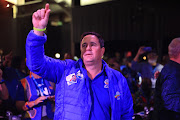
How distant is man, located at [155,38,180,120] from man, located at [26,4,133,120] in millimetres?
702

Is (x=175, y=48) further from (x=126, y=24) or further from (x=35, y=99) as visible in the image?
(x=126, y=24)

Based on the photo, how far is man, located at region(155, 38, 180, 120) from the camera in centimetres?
229

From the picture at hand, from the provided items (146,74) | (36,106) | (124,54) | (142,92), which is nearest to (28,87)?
(36,106)

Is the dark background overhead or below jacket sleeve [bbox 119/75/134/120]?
overhead

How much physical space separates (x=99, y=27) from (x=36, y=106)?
248 inches

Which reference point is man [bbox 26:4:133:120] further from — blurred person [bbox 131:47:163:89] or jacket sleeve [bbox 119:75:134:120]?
blurred person [bbox 131:47:163:89]

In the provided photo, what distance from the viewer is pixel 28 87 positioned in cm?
246

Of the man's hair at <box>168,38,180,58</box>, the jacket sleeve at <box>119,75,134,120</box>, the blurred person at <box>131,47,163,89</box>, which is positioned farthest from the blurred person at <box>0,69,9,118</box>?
the blurred person at <box>131,47,163,89</box>

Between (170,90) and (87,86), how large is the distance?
1.13 metres

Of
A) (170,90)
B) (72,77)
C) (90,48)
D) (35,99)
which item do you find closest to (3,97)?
(35,99)

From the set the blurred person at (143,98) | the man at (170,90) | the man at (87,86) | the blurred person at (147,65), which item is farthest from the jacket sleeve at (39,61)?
the blurred person at (147,65)

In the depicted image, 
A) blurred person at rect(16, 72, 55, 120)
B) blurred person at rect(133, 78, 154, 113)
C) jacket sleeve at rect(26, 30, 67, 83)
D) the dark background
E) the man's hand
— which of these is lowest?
blurred person at rect(133, 78, 154, 113)

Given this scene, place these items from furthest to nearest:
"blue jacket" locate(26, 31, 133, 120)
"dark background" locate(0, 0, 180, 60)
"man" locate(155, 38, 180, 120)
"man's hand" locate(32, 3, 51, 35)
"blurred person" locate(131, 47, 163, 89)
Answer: "dark background" locate(0, 0, 180, 60) → "blurred person" locate(131, 47, 163, 89) → "man" locate(155, 38, 180, 120) → "blue jacket" locate(26, 31, 133, 120) → "man's hand" locate(32, 3, 51, 35)

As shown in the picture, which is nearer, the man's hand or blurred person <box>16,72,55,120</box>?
the man's hand
